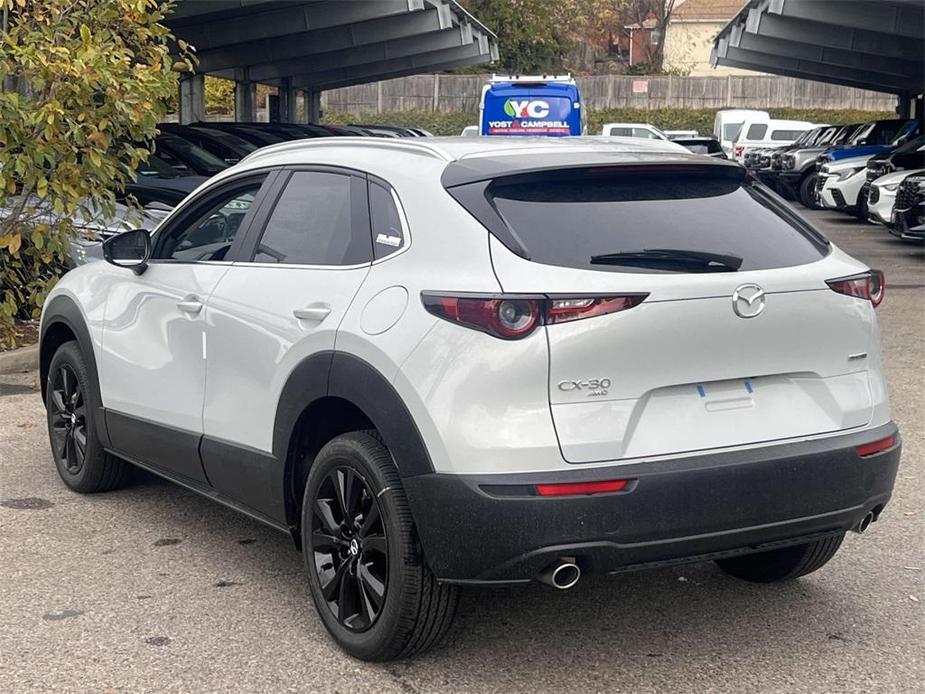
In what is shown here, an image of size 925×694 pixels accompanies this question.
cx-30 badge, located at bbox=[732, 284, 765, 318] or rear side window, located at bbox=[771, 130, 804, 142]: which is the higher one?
cx-30 badge, located at bbox=[732, 284, 765, 318]

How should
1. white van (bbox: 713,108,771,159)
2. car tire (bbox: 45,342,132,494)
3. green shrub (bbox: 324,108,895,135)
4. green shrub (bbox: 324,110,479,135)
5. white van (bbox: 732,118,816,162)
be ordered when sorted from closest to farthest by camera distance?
car tire (bbox: 45,342,132,494)
white van (bbox: 732,118,816,162)
white van (bbox: 713,108,771,159)
green shrub (bbox: 324,110,479,135)
green shrub (bbox: 324,108,895,135)

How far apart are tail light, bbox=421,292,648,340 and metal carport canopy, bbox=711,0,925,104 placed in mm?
18299

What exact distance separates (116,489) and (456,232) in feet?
9.94

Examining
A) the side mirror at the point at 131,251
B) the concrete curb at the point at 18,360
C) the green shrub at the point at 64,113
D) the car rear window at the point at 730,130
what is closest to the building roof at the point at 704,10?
the car rear window at the point at 730,130

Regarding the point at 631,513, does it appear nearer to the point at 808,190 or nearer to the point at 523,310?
the point at 523,310

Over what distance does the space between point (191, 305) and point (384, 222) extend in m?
1.16

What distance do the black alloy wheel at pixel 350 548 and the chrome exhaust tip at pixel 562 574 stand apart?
548 mm

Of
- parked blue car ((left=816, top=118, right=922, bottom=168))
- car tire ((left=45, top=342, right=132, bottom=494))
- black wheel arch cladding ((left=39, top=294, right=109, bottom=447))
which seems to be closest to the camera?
black wheel arch cladding ((left=39, top=294, right=109, bottom=447))

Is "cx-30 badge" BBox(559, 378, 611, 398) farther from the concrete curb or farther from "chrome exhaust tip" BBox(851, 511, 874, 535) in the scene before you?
the concrete curb

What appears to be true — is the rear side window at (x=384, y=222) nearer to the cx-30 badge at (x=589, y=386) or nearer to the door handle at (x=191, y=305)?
the cx-30 badge at (x=589, y=386)

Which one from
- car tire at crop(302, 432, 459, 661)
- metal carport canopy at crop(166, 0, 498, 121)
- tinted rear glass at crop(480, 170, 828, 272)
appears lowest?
car tire at crop(302, 432, 459, 661)

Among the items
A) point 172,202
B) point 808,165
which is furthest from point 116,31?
point 808,165

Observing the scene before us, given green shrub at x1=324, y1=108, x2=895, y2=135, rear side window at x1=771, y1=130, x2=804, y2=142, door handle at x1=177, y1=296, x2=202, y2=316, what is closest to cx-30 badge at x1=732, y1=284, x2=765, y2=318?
door handle at x1=177, y1=296, x2=202, y2=316

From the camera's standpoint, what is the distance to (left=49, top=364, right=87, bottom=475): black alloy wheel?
6.29 meters
